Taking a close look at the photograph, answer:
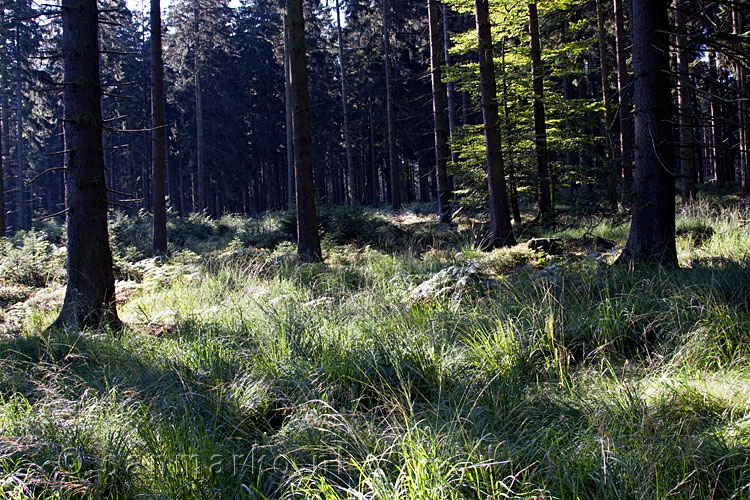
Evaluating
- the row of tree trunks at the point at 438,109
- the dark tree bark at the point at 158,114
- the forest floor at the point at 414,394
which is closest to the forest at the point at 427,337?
the forest floor at the point at 414,394

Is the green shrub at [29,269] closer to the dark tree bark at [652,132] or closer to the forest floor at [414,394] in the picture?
the forest floor at [414,394]

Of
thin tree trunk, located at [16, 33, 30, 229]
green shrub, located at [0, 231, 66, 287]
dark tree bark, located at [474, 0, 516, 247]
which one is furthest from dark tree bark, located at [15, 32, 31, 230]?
dark tree bark, located at [474, 0, 516, 247]

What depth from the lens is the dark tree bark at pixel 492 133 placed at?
10.0 m

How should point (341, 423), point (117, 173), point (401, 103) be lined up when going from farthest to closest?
point (117, 173) → point (401, 103) → point (341, 423)

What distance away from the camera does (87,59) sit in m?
6.16

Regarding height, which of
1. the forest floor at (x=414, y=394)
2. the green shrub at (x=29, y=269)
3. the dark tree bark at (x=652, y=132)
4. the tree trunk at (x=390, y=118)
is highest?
the tree trunk at (x=390, y=118)

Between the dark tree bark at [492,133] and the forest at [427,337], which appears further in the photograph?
the dark tree bark at [492,133]

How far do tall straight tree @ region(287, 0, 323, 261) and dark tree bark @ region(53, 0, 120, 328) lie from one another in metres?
4.50

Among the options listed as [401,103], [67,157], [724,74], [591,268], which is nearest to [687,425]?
[591,268]

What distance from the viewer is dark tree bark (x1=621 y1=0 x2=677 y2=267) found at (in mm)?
5891

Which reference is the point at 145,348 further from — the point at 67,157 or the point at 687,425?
the point at 687,425

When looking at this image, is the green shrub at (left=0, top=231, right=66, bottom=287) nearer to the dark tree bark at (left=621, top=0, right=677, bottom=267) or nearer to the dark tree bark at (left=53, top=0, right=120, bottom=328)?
the dark tree bark at (left=53, top=0, right=120, bottom=328)

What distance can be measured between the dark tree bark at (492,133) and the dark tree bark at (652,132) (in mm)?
4044

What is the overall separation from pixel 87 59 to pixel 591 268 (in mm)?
7049
